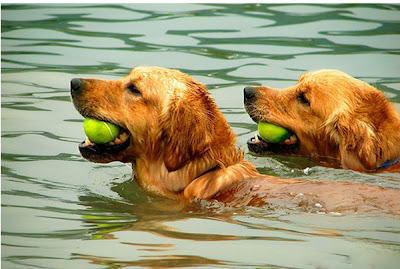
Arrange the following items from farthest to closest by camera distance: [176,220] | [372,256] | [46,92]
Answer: [46,92]
[176,220]
[372,256]

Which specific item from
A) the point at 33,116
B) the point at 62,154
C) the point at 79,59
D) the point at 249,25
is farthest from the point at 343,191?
the point at 249,25

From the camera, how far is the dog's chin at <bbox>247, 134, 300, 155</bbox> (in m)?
8.18

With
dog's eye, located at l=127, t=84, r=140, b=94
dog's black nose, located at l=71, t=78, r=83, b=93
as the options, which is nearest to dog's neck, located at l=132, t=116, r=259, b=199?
dog's eye, located at l=127, t=84, r=140, b=94

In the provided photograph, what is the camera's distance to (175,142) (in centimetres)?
691

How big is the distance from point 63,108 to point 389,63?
208 inches

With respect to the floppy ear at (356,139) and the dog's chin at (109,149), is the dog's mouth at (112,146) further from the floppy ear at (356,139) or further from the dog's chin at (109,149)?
the floppy ear at (356,139)

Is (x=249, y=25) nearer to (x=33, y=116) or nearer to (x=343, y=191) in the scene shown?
(x=33, y=116)

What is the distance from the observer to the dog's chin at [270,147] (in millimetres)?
8180

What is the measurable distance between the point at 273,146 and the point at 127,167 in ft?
5.35

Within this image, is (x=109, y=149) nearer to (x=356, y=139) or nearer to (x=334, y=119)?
(x=334, y=119)

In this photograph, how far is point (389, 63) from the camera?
12.1 metres

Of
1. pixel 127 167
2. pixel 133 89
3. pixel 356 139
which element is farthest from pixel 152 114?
pixel 356 139

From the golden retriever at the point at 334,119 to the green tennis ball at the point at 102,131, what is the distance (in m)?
1.82

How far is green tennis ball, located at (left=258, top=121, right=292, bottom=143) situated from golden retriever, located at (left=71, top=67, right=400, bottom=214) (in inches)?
43.3
